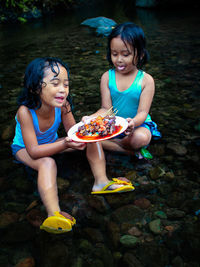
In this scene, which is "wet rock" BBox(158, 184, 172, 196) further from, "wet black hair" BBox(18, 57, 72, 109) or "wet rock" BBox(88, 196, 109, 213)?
"wet black hair" BBox(18, 57, 72, 109)

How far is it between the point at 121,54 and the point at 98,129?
82 centimetres

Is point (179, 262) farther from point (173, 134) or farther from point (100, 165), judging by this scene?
point (173, 134)

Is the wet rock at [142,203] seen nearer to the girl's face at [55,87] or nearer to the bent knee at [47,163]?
the bent knee at [47,163]

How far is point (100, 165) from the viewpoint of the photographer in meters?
2.45

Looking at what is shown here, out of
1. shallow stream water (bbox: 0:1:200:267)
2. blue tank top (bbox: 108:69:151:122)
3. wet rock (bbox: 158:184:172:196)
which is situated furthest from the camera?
blue tank top (bbox: 108:69:151:122)

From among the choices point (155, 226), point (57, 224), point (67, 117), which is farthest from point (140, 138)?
point (57, 224)

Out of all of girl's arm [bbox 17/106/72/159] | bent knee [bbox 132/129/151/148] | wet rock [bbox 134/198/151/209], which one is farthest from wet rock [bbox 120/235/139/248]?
bent knee [bbox 132/129/151/148]

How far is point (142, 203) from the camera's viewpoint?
2.26 m

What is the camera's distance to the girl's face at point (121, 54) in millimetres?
2527

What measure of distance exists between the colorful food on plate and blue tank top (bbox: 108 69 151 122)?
0.55 m

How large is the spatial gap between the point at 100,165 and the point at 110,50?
3.74ft

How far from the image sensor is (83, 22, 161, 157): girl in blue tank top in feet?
8.32

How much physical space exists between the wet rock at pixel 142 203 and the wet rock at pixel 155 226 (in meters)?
0.17

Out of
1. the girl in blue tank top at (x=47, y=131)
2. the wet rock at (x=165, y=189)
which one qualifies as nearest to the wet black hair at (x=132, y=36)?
the girl in blue tank top at (x=47, y=131)
